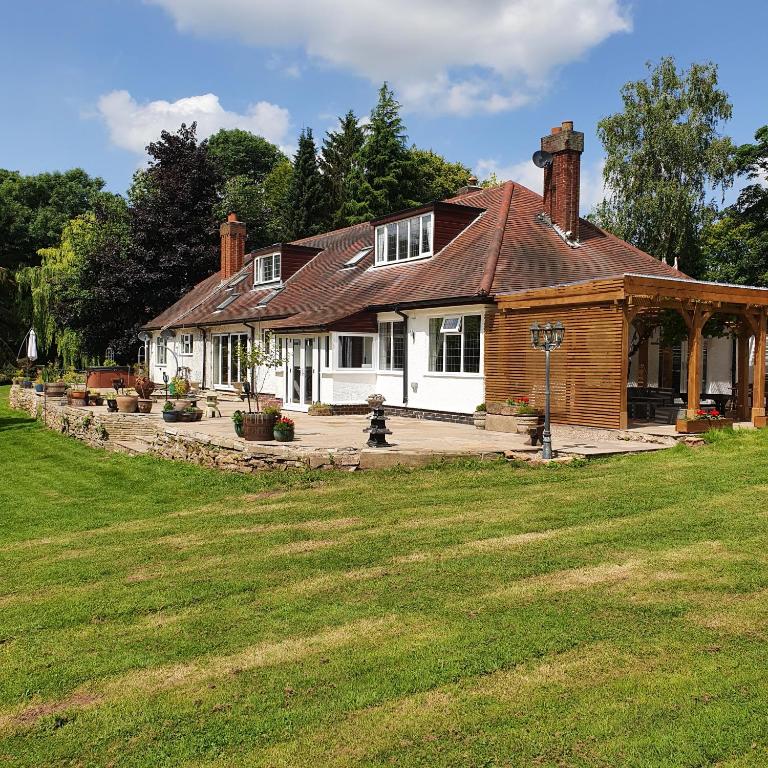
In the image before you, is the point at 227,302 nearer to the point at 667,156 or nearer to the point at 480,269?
the point at 480,269

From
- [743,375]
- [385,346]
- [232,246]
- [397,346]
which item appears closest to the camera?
[743,375]

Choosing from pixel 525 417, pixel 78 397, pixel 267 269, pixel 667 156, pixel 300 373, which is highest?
pixel 667 156

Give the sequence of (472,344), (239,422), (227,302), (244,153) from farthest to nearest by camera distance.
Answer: (244,153), (227,302), (472,344), (239,422)

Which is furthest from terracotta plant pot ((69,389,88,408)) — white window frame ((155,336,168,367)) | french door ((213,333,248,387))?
white window frame ((155,336,168,367))

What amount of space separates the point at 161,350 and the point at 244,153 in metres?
35.7

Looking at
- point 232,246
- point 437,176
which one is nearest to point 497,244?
point 232,246

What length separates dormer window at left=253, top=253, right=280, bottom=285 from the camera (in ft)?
99.3

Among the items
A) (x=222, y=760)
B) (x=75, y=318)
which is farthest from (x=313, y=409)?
Answer: (x=75, y=318)

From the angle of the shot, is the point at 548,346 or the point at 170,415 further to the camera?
the point at 170,415

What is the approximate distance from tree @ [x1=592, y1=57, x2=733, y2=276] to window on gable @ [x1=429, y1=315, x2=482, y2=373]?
20858 mm

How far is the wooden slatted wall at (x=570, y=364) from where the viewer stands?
49.3 ft

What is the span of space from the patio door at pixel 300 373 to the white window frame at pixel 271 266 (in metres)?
7.50

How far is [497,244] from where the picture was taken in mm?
20141

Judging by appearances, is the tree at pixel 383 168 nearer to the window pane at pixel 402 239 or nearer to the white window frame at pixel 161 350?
the white window frame at pixel 161 350
